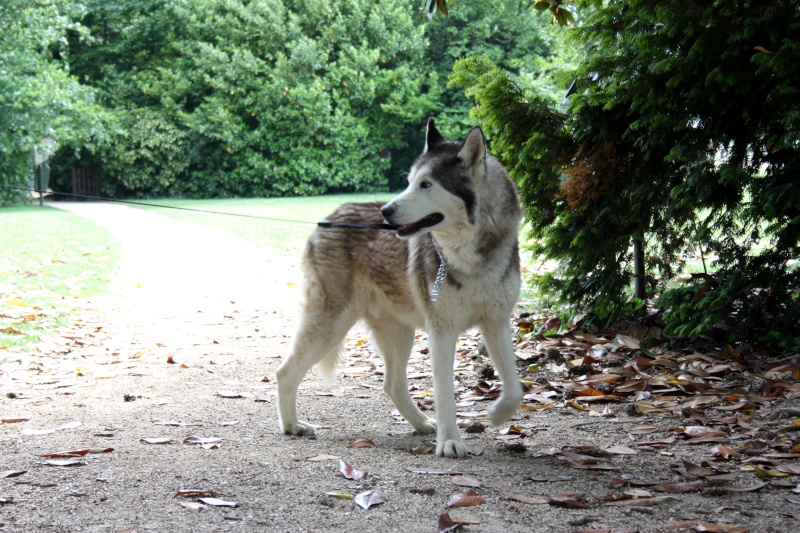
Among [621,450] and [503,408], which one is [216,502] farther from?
[621,450]

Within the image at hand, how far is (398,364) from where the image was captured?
554 centimetres

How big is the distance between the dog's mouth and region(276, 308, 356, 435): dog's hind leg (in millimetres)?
938

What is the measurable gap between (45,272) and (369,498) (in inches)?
415

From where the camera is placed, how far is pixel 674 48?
257 inches

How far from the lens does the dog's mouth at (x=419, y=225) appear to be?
4.68 m

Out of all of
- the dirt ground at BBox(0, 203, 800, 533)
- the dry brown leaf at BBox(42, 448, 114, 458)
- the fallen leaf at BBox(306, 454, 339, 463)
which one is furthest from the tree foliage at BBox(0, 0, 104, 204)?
the fallen leaf at BBox(306, 454, 339, 463)

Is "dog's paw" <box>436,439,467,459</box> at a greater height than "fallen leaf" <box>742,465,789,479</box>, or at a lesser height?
lesser

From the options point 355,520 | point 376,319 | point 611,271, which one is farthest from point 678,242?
point 355,520

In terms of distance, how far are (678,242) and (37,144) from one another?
2657 centimetres

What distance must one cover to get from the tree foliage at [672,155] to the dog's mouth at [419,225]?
8.72 feet

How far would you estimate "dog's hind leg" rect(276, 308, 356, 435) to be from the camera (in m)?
5.34

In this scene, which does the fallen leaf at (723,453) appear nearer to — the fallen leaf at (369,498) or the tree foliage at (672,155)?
the fallen leaf at (369,498)

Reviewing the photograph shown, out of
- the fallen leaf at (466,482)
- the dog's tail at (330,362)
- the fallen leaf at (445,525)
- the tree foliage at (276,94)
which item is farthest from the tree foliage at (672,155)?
the tree foliage at (276,94)

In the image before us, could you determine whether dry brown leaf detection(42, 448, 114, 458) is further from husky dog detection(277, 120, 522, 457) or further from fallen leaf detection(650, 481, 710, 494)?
fallen leaf detection(650, 481, 710, 494)
